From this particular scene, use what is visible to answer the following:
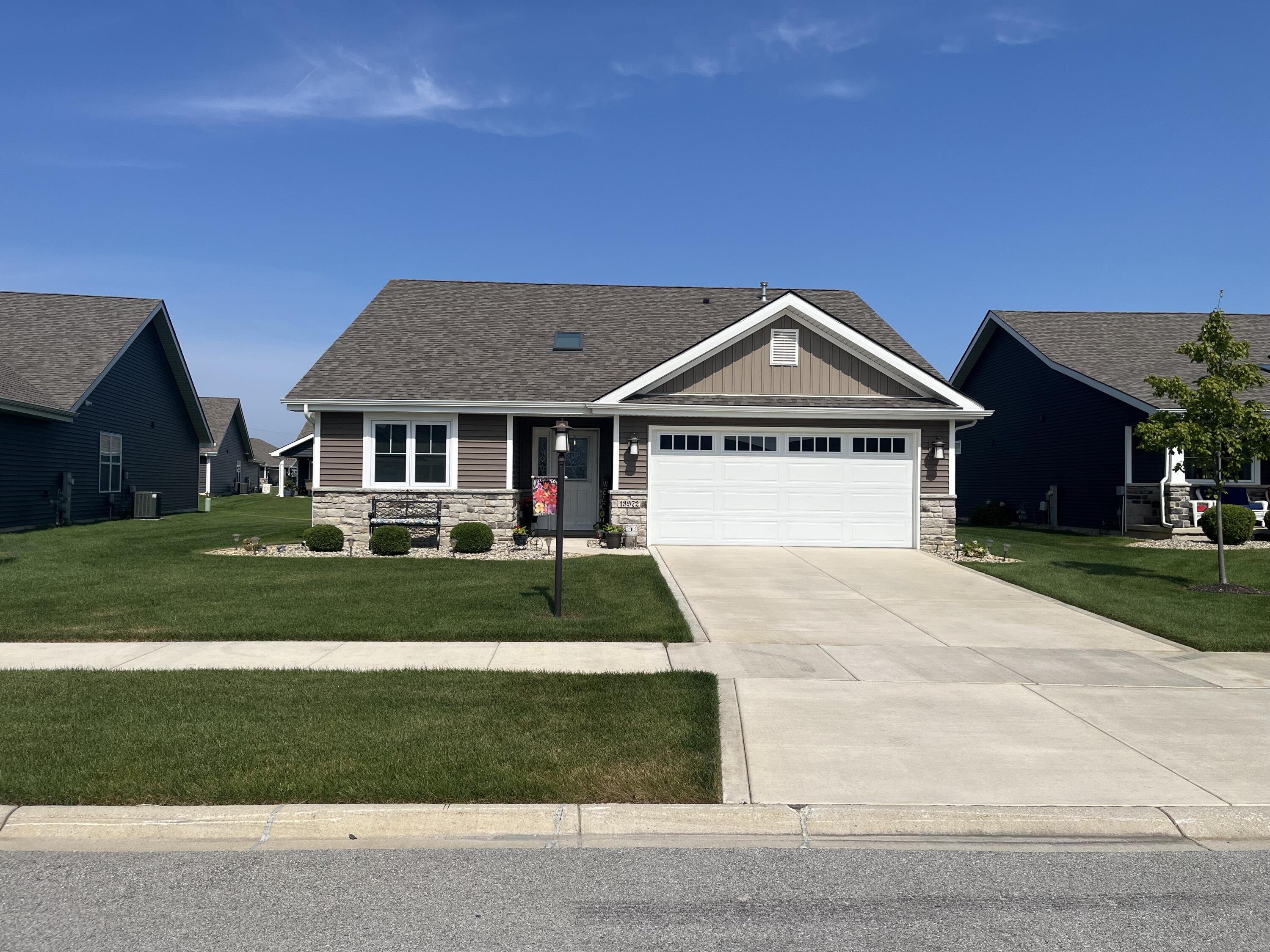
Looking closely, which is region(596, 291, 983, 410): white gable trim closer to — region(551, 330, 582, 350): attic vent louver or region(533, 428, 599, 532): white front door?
region(533, 428, 599, 532): white front door

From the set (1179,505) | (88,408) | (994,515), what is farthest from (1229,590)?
(88,408)

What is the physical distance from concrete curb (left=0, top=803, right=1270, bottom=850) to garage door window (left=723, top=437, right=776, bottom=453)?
13752mm

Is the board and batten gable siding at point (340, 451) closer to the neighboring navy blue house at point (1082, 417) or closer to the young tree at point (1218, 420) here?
the young tree at point (1218, 420)

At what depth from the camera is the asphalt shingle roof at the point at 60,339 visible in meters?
23.3

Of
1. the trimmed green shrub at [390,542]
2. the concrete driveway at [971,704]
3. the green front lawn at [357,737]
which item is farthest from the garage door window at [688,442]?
the green front lawn at [357,737]

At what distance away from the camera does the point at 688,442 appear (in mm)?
18438

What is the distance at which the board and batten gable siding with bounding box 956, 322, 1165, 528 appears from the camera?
902 inches

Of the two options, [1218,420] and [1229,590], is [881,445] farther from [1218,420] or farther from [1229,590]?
[1229,590]

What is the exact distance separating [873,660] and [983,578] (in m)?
6.90

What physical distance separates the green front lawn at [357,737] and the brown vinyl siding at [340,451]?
A: 37.2 feet

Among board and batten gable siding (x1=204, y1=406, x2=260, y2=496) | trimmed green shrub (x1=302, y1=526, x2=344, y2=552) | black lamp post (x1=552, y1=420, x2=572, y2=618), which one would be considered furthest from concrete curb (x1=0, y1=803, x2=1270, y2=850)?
board and batten gable siding (x1=204, y1=406, x2=260, y2=496)

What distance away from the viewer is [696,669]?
8.00 metres

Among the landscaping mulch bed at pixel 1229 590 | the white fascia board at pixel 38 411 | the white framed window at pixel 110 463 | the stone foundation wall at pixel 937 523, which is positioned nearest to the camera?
the landscaping mulch bed at pixel 1229 590

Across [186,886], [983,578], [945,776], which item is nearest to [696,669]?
[945,776]
